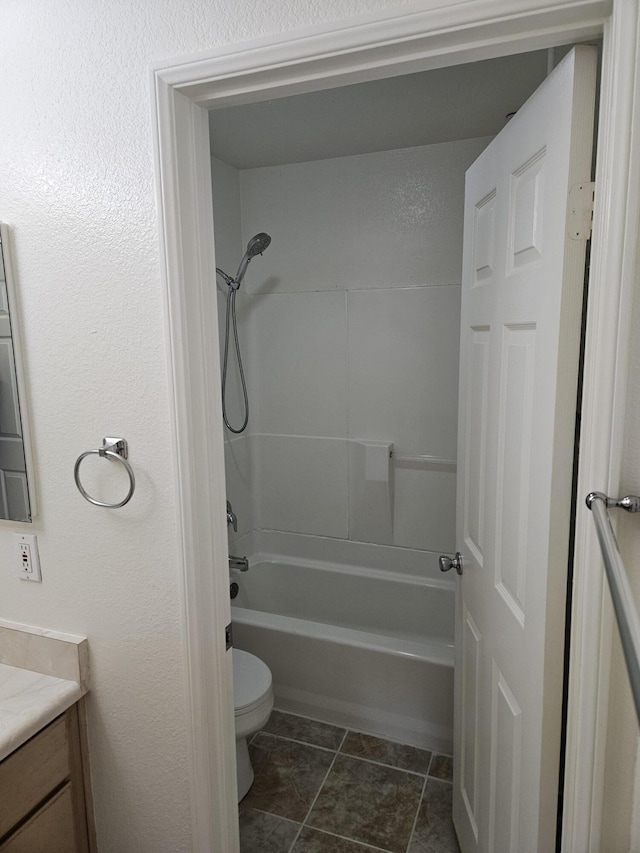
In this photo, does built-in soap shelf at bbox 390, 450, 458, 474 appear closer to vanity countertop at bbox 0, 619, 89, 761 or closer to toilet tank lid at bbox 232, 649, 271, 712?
toilet tank lid at bbox 232, 649, 271, 712

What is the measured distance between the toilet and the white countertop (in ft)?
2.30

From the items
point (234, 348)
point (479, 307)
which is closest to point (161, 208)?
point (479, 307)

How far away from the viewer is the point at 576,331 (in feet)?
3.22

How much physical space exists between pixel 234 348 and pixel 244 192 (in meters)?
0.82

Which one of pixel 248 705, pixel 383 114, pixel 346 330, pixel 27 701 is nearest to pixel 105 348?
pixel 27 701

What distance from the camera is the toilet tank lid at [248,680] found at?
2006mm

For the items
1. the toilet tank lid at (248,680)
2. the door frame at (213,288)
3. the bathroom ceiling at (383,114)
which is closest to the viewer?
the door frame at (213,288)

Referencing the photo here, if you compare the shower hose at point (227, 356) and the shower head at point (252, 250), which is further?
the shower hose at point (227, 356)

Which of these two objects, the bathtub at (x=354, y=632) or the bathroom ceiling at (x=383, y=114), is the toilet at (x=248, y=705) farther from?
the bathroom ceiling at (x=383, y=114)

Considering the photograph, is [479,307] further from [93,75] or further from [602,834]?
[602,834]

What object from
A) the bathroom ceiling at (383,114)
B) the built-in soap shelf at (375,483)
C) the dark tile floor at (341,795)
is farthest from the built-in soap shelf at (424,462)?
the bathroom ceiling at (383,114)

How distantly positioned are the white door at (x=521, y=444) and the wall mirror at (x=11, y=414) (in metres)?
1.15

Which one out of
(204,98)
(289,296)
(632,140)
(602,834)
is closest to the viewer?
(632,140)

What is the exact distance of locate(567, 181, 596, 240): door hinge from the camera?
93 centimetres
